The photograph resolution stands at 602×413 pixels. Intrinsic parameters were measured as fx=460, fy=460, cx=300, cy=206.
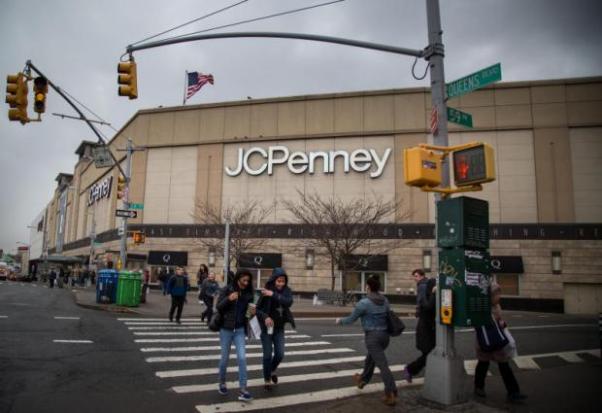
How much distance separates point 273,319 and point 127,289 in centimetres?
1334

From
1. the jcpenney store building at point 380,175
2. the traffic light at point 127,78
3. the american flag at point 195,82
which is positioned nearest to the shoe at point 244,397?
the traffic light at point 127,78

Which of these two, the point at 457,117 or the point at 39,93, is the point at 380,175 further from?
the point at 457,117

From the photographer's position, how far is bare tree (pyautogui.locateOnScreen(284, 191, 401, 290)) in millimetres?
29395

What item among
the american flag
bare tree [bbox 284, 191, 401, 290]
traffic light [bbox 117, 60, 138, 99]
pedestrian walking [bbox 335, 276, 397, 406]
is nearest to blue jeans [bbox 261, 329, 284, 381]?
pedestrian walking [bbox 335, 276, 397, 406]

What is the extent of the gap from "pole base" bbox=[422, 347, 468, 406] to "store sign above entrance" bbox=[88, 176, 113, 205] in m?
48.2

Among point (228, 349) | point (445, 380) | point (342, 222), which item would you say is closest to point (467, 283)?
point (445, 380)

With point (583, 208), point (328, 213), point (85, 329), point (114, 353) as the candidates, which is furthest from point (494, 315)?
point (583, 208)

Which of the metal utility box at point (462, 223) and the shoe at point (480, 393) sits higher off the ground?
the metal utility box at point (462, 223)

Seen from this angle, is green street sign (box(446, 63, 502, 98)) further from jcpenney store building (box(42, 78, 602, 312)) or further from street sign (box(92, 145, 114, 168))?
jcpenney store building (box(42, 78, 602, 312))

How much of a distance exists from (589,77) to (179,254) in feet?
109

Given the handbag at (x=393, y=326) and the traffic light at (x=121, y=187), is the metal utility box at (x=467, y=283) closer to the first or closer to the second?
the handbag at (x=393, y=326)

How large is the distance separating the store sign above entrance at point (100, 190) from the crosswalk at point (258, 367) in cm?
3938

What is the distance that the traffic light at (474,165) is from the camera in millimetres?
5961

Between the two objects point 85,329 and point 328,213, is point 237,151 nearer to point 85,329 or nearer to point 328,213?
point 328,213
